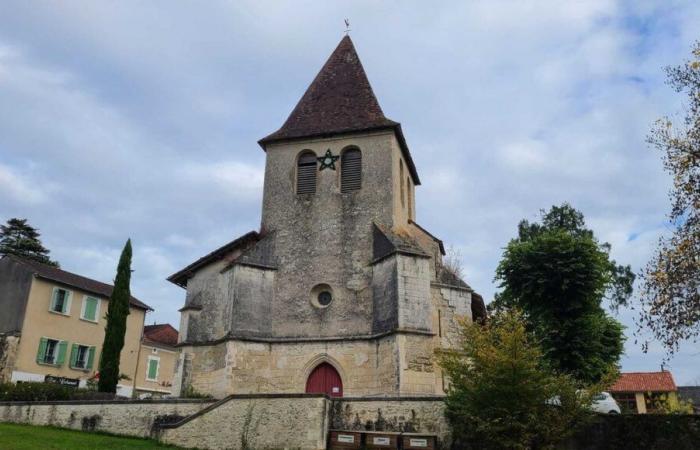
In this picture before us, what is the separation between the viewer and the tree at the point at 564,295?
862 inches

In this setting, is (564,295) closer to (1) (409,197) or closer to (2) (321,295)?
(1) (409,197)

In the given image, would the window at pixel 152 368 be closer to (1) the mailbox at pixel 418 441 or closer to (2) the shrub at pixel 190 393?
(2) the shrub at pixel 190 393

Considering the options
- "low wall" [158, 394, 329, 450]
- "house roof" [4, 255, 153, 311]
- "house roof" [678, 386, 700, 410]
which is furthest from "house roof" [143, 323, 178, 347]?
"house roof" [678, 386, 700, 410]

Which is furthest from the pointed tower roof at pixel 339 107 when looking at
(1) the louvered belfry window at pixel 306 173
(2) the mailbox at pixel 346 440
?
(2) the mailbox at pixel 346 440

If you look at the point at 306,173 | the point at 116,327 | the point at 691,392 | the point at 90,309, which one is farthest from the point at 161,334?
the point at 691,392

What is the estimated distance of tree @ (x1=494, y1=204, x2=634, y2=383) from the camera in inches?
862

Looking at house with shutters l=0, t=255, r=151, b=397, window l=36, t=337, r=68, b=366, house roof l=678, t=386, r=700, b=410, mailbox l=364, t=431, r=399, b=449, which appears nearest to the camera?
mailbox l=364, t=431, r=399, b=449

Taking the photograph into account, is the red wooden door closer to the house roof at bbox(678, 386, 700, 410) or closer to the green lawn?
the green lawn

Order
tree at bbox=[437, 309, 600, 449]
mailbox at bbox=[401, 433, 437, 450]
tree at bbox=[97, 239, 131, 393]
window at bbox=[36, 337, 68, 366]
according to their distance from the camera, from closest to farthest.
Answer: tree at bbox=[437, 309, 600, 449]
mailbox at bbox=[401, 433, 437, 450]
tree at bbox=[97, 239, 131, 393]
window at bbox=[36, 337, 68, 366]

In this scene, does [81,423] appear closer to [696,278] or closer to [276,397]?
[276,397]

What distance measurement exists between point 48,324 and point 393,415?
22692mm

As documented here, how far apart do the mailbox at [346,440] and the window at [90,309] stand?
23042mm

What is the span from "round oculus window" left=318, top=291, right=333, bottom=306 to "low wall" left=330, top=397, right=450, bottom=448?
5.33 metres

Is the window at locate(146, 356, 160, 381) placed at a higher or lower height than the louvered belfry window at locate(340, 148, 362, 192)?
lower
